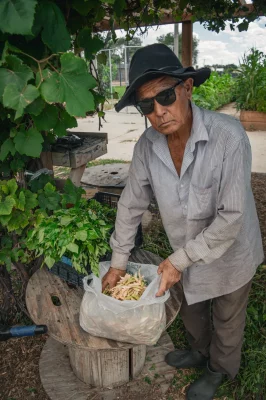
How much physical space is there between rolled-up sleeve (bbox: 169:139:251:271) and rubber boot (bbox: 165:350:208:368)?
103 centimetres

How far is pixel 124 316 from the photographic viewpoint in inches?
64.9

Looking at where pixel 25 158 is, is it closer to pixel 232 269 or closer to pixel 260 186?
pixel 232 269

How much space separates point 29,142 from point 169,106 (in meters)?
0.66

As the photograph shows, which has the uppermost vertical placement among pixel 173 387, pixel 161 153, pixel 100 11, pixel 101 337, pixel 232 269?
pixel 100 11

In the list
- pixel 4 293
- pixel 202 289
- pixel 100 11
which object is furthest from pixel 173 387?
pixel 100 11

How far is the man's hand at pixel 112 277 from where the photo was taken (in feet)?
6.12

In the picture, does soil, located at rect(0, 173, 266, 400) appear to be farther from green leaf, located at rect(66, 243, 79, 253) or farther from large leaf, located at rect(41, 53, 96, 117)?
large leaf, located at rect(41, 53, 96, 117)

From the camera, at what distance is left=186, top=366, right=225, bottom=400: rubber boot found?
86.7 inches

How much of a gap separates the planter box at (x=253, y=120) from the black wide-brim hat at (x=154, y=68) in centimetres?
789

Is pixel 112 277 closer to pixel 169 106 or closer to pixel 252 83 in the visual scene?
pixel 169 106

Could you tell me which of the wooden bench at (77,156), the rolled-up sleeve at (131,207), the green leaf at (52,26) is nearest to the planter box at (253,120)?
the wooden bench at (77,156)

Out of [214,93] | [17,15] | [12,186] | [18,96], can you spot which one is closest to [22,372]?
[12,186]

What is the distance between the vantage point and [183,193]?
1778mm

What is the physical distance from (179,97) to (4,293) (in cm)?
189
